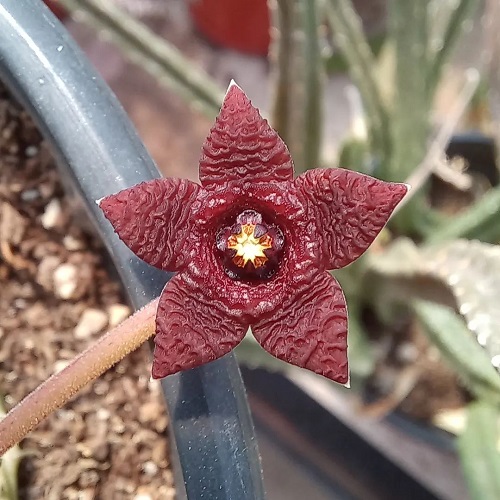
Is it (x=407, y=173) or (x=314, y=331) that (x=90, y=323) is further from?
(x=407, y=173)

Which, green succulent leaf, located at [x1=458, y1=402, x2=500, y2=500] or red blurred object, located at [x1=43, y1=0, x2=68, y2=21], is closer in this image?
green succulent leaf, located at [x1=458, y1=402, x2=500, y2=500]

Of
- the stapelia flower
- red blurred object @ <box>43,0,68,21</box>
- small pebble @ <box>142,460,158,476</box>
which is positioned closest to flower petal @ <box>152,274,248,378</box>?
the stapelia flower

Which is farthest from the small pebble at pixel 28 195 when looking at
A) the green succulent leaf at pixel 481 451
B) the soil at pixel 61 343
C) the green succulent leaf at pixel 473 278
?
the green succulent leaf at pixel 481 451

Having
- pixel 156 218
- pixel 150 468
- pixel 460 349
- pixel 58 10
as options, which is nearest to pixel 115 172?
pixel 156 218

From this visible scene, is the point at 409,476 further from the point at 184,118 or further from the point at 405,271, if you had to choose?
the point at 184,118

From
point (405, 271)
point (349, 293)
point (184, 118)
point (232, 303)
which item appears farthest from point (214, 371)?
point (184, 118)

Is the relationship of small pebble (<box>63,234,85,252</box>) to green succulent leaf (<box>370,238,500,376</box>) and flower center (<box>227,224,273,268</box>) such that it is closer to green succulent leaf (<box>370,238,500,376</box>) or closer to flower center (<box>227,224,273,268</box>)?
flower center (<box>227,224,273,268</box>)

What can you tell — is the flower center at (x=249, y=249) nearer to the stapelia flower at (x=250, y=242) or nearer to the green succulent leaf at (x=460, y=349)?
the stapelia flower at (x=250, y=242)
